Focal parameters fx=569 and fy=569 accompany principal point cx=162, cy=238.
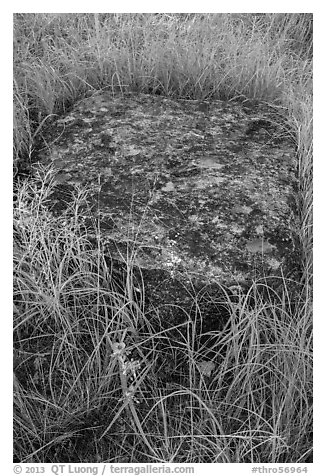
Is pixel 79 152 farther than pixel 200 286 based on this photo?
Yes

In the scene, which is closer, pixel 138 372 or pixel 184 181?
pixel 138 372

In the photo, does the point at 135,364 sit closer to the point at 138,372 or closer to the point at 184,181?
the point at 138,372

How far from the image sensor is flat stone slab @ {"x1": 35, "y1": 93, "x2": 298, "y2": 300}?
1.98 m

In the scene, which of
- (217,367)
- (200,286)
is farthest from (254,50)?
(217,367)

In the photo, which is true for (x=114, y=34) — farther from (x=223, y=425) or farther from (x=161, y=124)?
(x=223, y=425)

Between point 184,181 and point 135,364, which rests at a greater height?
point 184,181

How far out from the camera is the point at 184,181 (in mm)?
A: 2217

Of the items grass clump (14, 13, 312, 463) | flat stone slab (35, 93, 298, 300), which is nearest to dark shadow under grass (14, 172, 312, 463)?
Result: grass clump (14, 13, 312, 463)

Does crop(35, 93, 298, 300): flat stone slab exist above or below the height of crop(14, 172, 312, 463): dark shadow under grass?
above

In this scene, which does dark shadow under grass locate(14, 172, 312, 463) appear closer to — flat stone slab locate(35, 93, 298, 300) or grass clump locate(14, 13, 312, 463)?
grass clump locate(14, 13, 312, 463)

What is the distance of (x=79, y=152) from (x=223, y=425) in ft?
4.03

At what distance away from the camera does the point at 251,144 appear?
243 cm

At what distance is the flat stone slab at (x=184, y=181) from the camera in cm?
198

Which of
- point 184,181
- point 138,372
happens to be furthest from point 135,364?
point 184,181
